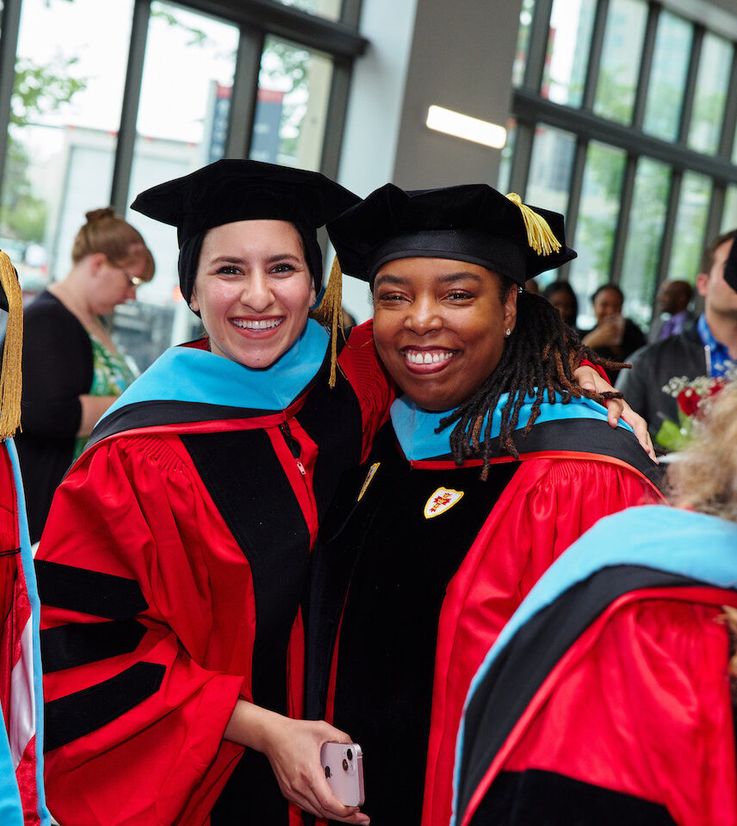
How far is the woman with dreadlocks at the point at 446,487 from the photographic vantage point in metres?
1.76

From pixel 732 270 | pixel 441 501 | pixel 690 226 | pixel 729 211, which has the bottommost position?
pixel 441 501

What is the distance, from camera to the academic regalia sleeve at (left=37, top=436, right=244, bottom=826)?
187 centimetres

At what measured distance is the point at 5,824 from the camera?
1338mm

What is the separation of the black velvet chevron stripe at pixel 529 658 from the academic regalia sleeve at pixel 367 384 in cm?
104

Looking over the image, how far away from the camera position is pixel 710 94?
1059 centimetres

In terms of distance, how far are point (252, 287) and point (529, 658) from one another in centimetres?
105

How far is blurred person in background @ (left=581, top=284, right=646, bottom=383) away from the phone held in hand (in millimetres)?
4516

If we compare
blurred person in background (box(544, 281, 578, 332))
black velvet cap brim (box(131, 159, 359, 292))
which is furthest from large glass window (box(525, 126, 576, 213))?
black velvet cap brim (box(131, 159, 359, 292))

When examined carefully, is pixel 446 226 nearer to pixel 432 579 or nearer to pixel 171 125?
pixel 432 579

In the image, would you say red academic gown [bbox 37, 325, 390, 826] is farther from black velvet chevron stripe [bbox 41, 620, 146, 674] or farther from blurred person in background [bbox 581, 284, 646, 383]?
blurred person in background [bbox 581, 284, 646, 383]

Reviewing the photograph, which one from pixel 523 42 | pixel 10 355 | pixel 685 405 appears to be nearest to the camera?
pixel 10 355

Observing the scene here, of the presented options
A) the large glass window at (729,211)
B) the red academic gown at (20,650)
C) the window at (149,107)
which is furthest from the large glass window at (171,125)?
the large glass window at (729,211)

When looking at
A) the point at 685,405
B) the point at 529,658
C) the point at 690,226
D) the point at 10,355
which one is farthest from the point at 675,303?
the point at 529,658

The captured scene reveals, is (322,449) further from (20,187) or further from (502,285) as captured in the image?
(20,187)
